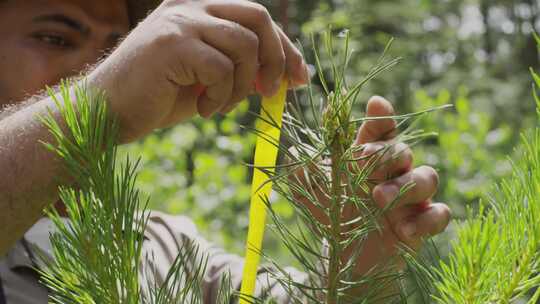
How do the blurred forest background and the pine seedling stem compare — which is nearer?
the pine seedling stem

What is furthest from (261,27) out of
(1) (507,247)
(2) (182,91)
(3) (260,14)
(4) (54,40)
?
(4) (54,40)

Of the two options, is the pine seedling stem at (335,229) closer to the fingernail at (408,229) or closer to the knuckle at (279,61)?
the knuckle at (279,61)

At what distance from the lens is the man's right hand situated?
77 centimetres

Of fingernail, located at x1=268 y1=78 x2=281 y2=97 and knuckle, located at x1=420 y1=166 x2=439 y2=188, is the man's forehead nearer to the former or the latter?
knuckle, located at x1=420 y1=166 x2=439 y2=188

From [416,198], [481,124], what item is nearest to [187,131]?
[481,124]

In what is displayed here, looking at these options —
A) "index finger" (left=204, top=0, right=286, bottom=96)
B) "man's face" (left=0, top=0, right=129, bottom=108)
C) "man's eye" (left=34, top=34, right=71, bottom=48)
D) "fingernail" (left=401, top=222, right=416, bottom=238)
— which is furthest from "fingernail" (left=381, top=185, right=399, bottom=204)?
"man's eye" (left=34, top=34, right=71, bottom=48)

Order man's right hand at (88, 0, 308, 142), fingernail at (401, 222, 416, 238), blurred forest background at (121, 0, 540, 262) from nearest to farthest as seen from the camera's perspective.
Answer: man's right hand at (88, 0, 308, 142), fingernail at (401, 222, 416, 238), blurred forest background at (121, 0, 540, 262)

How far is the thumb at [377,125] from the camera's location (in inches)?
40.0

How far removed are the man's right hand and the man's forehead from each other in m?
1.27

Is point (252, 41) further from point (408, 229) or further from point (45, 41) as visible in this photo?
point (45, 41)

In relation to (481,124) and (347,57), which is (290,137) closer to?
(347,57)

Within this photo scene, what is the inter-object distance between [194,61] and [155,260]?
3.08 feet

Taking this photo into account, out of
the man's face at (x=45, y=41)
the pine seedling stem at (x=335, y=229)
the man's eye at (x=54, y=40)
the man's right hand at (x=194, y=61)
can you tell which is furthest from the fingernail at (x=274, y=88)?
the man's eye at (x=54, y=40)

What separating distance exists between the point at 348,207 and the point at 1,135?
0.39 metres
